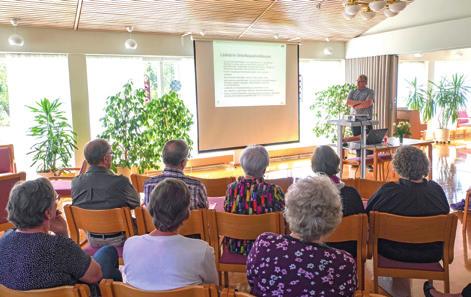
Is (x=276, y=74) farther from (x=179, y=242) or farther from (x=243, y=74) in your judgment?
(x=179, y=242)

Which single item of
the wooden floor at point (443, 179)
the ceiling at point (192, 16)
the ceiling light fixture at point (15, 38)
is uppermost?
the ceiling at point (192, 16)

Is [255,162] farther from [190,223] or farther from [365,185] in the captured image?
[365,185]

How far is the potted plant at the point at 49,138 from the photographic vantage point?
20.4ft

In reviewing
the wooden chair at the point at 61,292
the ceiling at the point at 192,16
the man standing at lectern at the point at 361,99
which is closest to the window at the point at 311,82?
the ceiling at the point at 192,16

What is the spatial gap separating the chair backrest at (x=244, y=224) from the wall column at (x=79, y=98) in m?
5.14

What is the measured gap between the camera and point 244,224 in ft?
8.05

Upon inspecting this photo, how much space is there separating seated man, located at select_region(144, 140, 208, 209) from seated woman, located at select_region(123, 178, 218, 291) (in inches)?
32.0

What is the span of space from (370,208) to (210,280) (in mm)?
1253

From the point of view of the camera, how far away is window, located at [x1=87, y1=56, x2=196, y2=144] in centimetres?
724

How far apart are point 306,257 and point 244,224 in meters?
0.91

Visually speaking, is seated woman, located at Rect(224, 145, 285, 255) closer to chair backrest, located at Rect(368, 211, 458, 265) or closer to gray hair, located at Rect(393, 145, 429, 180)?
chair backrest, located at Rect(368, 211, 458, 265)

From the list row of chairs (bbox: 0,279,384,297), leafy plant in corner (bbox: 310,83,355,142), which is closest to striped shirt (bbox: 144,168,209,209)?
row of chairs (bbox: 0,279,384,297)

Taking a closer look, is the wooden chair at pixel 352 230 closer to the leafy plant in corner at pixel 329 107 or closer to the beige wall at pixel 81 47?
the beige wall at pixel 81 47

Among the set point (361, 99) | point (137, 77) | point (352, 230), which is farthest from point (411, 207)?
point (137, 77)
